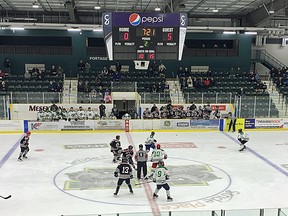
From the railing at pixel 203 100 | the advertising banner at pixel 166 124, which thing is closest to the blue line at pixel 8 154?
the railing at pixel 203 100

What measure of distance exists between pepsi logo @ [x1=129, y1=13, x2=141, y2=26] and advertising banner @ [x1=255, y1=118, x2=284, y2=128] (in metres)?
11.1

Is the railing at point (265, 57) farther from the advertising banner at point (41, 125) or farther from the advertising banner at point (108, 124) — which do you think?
the advertising banner at point (41, 125)

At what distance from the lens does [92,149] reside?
15922 mm

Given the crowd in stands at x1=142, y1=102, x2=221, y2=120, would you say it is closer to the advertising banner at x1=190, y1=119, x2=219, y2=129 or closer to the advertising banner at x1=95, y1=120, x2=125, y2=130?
the advertising banner at x1=190, y1=119, x2=219, y2=129

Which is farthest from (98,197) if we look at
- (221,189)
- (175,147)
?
(175,147)

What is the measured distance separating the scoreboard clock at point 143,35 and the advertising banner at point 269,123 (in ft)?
30.5

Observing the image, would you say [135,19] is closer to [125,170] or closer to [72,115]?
[125,170]

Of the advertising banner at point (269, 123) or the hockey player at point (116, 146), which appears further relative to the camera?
the advertising banner at point (269, 123)

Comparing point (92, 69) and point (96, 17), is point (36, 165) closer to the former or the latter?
point (92, 69)

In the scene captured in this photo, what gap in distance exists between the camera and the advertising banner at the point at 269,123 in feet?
70.6

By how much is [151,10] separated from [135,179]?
1698 centimetres

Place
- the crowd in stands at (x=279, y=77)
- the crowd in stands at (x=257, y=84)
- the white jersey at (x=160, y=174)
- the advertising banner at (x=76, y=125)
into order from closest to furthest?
the white jersey at (x=160, y=174)
the advertising banner at (x=76, y=125)
the crowd in stands at (x=257, y=84)
the crowd in stands at (x=279, y=77)

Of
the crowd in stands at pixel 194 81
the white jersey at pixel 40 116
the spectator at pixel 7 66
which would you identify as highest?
the spectator at pixel 7 66

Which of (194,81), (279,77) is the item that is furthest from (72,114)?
(279,77)
